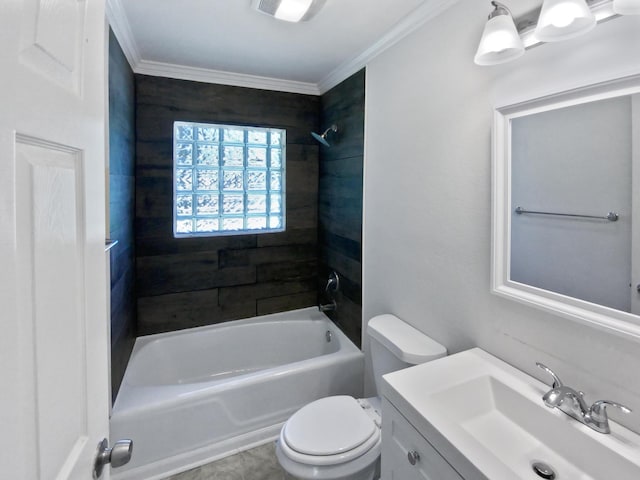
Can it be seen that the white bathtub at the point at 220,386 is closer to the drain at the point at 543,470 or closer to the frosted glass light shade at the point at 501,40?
the drain at the point at 543,470

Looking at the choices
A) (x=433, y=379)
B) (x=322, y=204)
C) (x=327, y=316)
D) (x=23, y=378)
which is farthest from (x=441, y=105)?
(x=327, y=316)

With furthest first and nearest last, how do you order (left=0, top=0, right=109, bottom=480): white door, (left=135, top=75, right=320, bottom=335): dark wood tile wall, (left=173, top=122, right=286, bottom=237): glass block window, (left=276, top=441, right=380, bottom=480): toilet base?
1. (left=173, top=122, right=286, bottom=237): glass block window
2. (left=135, top=75, right=320, bottom=335): dark wood tile wall
3. (left=276, top=441, right=380, bottom=480): toilet base
4. (left=0, top=0, right=109, bottom=480): white door

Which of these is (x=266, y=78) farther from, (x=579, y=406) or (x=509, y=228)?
(x=579, y=406)

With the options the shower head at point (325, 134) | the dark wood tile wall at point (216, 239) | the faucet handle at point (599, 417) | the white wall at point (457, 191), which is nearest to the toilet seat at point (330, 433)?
the white wall at point (457, 191)

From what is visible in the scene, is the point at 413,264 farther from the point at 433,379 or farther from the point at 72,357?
the point at 72,357

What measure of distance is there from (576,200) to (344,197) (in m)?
1.57

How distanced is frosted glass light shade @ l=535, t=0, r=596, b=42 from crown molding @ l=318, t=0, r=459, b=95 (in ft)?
1.87

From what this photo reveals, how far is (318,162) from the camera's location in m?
2.94

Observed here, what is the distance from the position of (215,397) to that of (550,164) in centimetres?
199

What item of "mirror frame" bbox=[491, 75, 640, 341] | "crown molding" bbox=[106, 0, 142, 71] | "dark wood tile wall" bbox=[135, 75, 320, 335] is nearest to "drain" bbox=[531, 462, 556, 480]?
"mirror frame" bbox=[491, 75, 640, 341]

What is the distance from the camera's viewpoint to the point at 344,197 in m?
2.48

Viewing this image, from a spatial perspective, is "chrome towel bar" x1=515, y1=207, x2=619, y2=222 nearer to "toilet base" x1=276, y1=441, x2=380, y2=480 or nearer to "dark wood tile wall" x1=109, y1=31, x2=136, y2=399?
"toilet base" x1=276, y1=441, x2=380, y2=480

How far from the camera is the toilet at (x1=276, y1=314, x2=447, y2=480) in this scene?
1.38 meters

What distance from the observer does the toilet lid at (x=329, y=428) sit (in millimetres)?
1415
